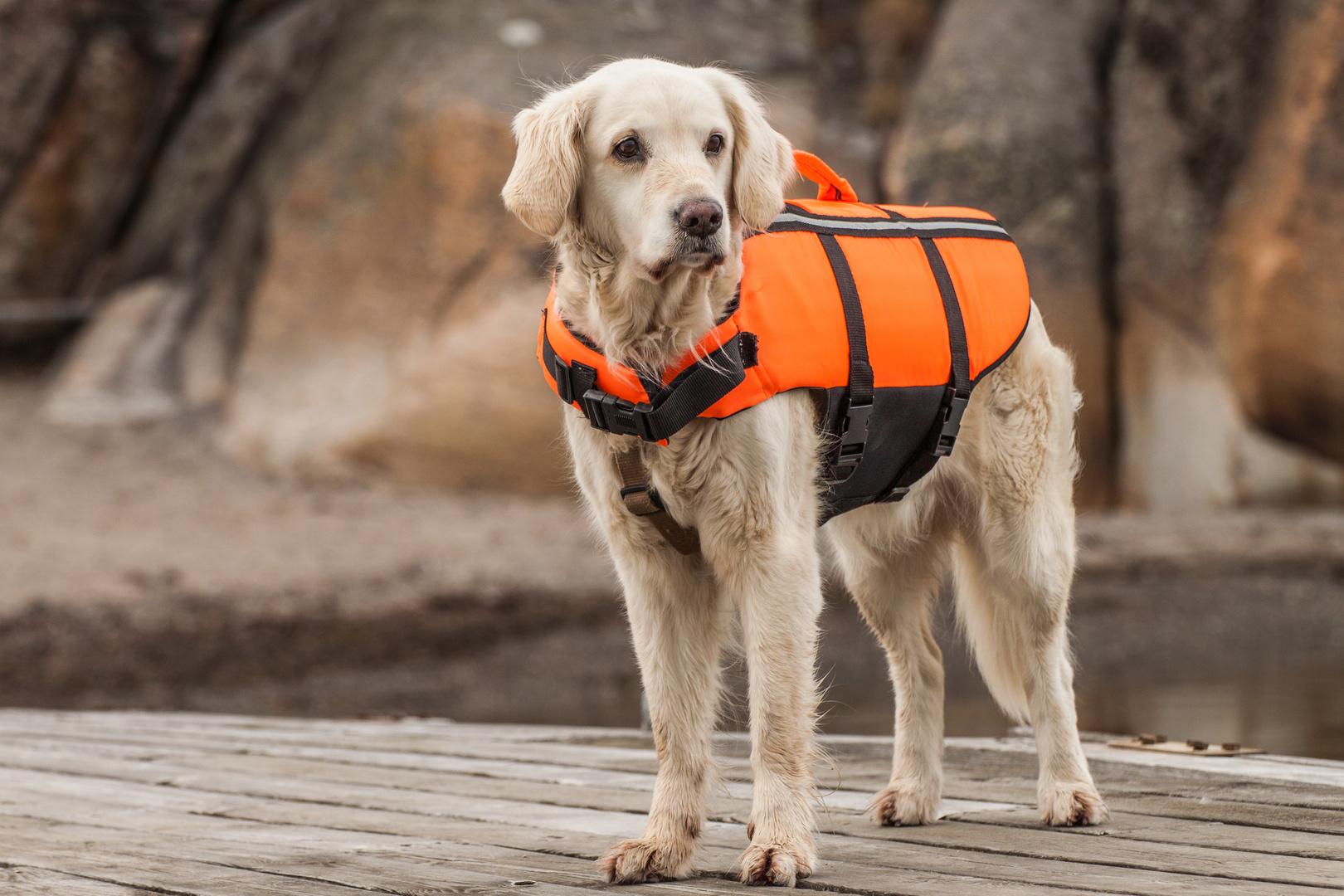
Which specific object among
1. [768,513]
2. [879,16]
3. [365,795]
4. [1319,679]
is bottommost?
[1319,679]

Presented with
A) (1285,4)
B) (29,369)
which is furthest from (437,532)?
(1285,4)

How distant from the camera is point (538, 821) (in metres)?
3.22

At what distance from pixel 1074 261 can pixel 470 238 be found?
14.4ft

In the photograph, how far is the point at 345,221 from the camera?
10680 mm

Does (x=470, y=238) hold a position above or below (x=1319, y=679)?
above

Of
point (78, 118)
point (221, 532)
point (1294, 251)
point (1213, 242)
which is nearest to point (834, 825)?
point (221, 532)

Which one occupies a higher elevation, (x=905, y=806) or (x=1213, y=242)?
(x=1213, y=242)

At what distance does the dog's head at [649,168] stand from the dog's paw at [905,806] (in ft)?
4.19

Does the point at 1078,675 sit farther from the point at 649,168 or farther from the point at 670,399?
the point at 649,168

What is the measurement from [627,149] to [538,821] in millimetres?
1502

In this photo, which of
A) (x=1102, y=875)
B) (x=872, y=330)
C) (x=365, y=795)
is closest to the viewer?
(x=1102, y=875)

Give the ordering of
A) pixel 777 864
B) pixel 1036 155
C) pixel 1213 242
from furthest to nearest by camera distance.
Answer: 1. pixel 1036 155
2. pixel 1213 242
3. pixel 777 864

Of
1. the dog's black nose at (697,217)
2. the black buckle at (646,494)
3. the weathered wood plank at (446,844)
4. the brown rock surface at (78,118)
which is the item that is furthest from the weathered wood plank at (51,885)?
the brown rock surface at (78,118)

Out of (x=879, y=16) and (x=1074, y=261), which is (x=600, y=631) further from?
(x=879, y=16)
